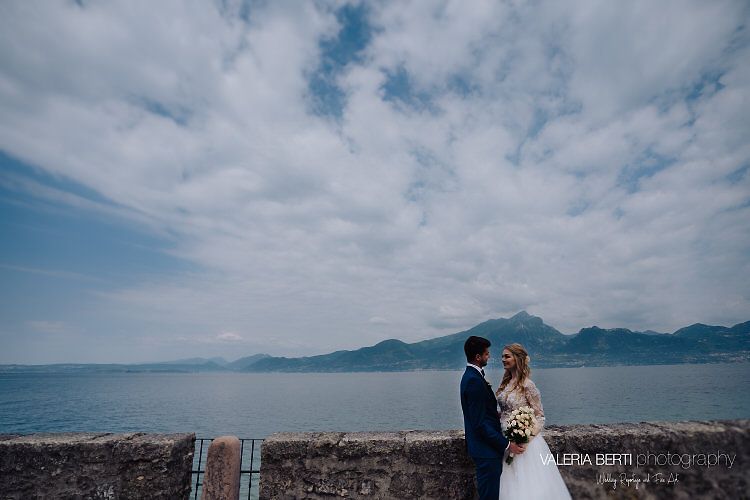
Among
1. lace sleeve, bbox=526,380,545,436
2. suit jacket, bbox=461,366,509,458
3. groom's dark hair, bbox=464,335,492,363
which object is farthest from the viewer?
groom's dark hair, bbox=464,335,492,363

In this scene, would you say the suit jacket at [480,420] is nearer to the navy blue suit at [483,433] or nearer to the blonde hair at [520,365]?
the navy blue suit at [483,433]

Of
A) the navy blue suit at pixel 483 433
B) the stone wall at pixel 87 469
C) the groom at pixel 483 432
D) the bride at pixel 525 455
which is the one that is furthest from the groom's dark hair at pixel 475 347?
the stone wall at pixel 87 469

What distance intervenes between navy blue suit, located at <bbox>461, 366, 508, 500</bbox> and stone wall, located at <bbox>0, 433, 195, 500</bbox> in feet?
9.63

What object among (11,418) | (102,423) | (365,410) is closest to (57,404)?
(11,418)

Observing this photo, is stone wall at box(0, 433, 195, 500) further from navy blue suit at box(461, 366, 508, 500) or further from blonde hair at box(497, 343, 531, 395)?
blonde hair at box(497, 343, 531, 395)


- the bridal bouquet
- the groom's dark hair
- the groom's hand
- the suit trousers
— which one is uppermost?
the groom's dark hair

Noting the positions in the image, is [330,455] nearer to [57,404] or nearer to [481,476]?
[481,476]

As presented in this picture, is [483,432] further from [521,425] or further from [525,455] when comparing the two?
[525,455]

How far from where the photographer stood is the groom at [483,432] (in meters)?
3.64

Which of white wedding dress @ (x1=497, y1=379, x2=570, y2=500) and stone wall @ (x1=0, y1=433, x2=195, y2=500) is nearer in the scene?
white wedding dress @ (x1=497, y1=379, x2=570, y2=500)

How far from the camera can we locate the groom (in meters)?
3.64

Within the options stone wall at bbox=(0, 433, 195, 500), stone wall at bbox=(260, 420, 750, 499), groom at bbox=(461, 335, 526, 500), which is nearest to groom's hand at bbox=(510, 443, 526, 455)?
groom at bbox=(461, 335, 526, 500)

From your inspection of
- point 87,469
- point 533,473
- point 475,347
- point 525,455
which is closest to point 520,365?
point 475,347

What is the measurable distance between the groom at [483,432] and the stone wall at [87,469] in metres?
2.94
